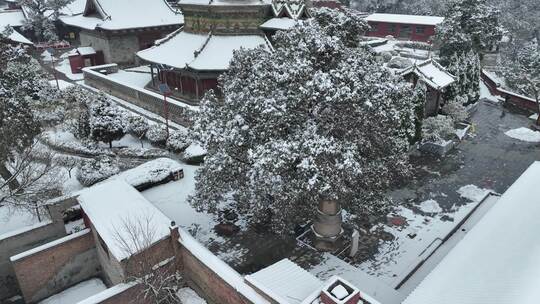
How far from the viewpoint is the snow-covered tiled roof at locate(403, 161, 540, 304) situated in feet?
32.7

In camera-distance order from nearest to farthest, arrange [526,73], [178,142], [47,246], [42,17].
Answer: [47,246], [178,142], [526,73], [42,17]

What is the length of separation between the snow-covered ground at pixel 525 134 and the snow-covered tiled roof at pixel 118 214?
981 inches

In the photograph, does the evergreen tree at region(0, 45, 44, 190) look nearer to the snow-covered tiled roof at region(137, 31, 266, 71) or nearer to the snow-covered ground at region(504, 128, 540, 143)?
the snow-covered tiled roof at region(137, 31, 266, 71)

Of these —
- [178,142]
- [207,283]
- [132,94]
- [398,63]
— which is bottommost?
[207,283]

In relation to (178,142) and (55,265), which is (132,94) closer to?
(178,142)

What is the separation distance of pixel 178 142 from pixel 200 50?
9.04 metres

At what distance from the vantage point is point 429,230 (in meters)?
17.7

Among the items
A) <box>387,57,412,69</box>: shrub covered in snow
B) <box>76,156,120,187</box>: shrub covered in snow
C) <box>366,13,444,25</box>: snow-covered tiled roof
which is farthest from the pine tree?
<box>366,13,444,25</box>: snow-covered tiled roof

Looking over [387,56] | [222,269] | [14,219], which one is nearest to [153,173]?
[14,219]

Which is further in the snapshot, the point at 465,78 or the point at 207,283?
the point at 465,78

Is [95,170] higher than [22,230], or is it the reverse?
[95,170]

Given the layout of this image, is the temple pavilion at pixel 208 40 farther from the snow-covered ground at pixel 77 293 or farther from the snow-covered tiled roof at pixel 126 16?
the snow-covered ground at pixel 77 293

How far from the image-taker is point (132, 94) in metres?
29.4

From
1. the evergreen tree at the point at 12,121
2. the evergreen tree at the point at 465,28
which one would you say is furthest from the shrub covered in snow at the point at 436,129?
the evergreen tree at the point at 12,121
